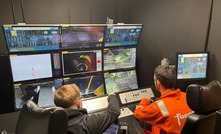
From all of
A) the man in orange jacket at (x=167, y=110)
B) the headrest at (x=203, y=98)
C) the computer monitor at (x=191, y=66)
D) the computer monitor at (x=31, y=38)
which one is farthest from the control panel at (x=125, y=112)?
the computer monitor at (x=31, y=38)

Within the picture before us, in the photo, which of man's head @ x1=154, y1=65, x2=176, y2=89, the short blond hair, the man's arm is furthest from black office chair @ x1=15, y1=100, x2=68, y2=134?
man's head @ x1=154, y1=65, x2=176, y2=89

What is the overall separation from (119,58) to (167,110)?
1378mm

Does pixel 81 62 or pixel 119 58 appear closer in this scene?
pixel 81 62

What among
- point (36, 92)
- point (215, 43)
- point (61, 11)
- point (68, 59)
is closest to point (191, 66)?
point (215, 43)

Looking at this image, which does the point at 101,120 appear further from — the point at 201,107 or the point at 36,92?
the point at 36,92

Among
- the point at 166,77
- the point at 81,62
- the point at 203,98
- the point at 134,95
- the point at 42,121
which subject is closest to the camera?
the point at 42,121

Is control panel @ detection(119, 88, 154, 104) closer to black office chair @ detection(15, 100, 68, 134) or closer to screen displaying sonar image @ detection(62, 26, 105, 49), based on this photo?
screen displaying sonar image @ detection(62, 26, 105, 49)

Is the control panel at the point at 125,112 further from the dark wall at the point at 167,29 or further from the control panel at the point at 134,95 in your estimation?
the dark wall at the point at 167,29

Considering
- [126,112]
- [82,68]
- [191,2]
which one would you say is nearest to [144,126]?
[126,112]

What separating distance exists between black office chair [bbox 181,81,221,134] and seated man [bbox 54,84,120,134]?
0.56 meters

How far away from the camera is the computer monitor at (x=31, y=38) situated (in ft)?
6.76

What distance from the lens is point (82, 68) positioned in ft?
8.46

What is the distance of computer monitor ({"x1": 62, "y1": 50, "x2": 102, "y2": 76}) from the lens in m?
2.46

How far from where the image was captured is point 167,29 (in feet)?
9.59
